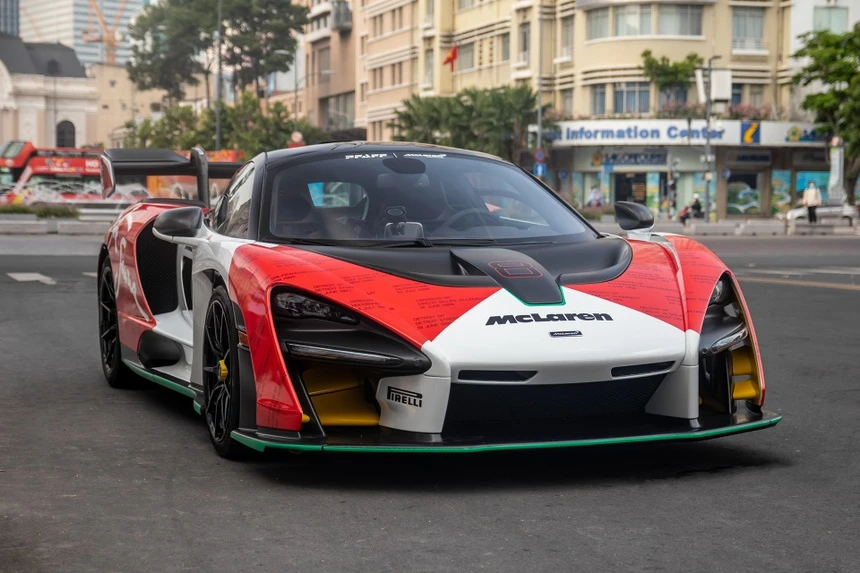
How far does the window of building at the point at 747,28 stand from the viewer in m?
64.2

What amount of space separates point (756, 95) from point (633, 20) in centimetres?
683

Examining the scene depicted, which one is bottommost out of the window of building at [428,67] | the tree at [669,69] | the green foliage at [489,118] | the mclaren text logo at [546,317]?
the mclaren text logo at [546,317]

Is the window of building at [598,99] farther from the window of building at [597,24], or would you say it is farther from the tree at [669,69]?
the tree at [669,69]

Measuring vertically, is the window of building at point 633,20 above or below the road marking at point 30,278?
above

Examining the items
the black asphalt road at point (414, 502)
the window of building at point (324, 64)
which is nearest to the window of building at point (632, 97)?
the window of building at point (324, 64)

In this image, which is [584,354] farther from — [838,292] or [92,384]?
[838,292]

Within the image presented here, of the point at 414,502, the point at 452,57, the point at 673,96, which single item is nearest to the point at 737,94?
the point at 673,96

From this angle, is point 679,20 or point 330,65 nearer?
point 679,20

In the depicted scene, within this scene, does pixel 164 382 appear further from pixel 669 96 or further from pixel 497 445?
pixel 669 96

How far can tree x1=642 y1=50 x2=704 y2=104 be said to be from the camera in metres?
61.3

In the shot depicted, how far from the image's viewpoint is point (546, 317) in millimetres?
5148

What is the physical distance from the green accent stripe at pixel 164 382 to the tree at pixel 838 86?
54.4m

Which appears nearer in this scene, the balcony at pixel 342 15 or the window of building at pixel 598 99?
the window of building at pixel 598 99

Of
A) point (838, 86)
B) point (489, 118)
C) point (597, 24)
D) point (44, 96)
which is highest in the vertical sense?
point (44, 96)
